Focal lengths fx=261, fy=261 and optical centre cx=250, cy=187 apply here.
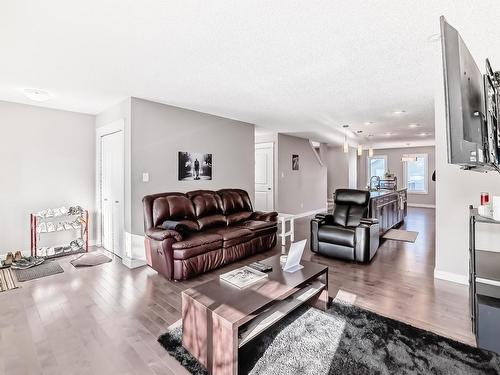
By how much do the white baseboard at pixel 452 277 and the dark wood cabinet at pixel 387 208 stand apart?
1.53m

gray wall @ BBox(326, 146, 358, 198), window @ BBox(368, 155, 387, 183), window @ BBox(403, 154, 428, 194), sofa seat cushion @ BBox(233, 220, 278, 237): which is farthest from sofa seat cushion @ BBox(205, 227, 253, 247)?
window @ BBox(368, 155, 387, 183)

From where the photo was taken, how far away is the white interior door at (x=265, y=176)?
7227 mm

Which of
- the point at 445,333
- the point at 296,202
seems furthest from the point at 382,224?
the point at 445,333

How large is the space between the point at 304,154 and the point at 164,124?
16.8 feet

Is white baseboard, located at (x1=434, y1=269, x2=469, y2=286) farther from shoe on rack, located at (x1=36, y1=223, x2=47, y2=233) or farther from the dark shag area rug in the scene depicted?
shoe on rack, located at (x1=36, y1=223, x2=47, y2=233)

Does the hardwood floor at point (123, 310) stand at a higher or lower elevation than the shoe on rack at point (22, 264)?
lower

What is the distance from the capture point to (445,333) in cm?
212

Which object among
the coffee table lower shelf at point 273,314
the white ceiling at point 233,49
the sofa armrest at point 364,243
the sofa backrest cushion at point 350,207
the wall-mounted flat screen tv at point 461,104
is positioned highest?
the white ceiling at point 233,49

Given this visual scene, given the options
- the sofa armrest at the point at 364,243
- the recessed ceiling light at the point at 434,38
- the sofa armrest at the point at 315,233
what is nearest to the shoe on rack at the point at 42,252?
the sofa armrest at the point at 315,233

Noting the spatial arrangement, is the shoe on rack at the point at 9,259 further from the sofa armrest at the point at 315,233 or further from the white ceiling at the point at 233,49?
the sofa armrest at the point at 315,233

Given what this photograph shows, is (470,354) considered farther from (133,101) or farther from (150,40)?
(133,101)

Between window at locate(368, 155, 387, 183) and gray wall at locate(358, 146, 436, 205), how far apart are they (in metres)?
0.15

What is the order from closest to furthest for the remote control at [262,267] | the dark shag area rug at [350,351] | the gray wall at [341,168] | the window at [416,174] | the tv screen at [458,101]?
the tv screen at [458,101]
the dark shag area rug at [350,351]
the remote control at [262,267]
the window at [416,174]
the gray wall at [341,168]

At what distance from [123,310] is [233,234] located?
1690 millimetres
